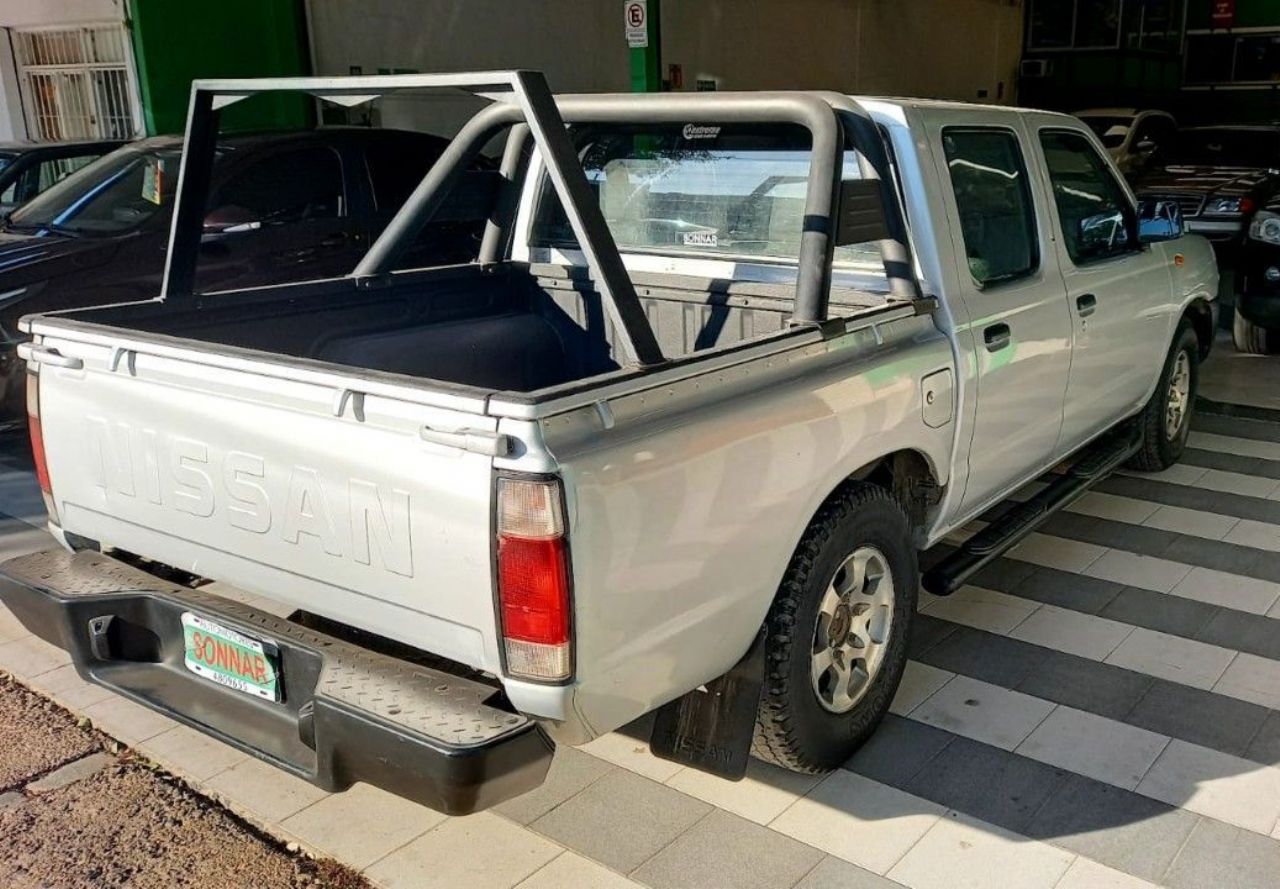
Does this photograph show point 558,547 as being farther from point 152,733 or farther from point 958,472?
point 152,733

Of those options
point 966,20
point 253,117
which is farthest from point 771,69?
point 253,117

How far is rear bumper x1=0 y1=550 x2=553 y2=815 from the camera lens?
2211 mm

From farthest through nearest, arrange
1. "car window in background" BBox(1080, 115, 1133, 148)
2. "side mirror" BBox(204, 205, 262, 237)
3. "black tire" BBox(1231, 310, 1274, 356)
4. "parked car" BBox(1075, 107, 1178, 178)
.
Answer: "car window in background" BBox(1080, 115, 1133, 148), "parked car" BBox(1075, 107, 1178, 178), "black tire" BBox(1231, 310, 1274, 356), "side mirror" BBox(204, 205, 262, 237)

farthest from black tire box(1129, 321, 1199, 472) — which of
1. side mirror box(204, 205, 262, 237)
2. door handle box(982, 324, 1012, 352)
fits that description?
side mirror box(204, 205, 262, 237)

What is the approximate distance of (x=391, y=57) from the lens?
527 inches

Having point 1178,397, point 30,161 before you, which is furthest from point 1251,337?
point 30,161

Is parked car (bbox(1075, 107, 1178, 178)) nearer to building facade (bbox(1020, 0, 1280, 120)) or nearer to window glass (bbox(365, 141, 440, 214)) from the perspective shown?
window glass (bbox(365, 141, 440, 214))

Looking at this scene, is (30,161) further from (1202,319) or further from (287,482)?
(1202,319)

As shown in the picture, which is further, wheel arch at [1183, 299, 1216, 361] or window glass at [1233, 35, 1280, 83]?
window glass at [1233, 35, 1280, 83]

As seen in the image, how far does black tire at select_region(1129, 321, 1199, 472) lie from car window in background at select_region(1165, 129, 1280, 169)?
5948mm

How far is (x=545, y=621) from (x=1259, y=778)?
2.22m

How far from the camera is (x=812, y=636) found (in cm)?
294

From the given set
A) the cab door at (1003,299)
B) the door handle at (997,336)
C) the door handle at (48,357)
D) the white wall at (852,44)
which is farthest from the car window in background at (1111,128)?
the door handle at (48,357)

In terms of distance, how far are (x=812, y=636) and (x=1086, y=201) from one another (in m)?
2.56
